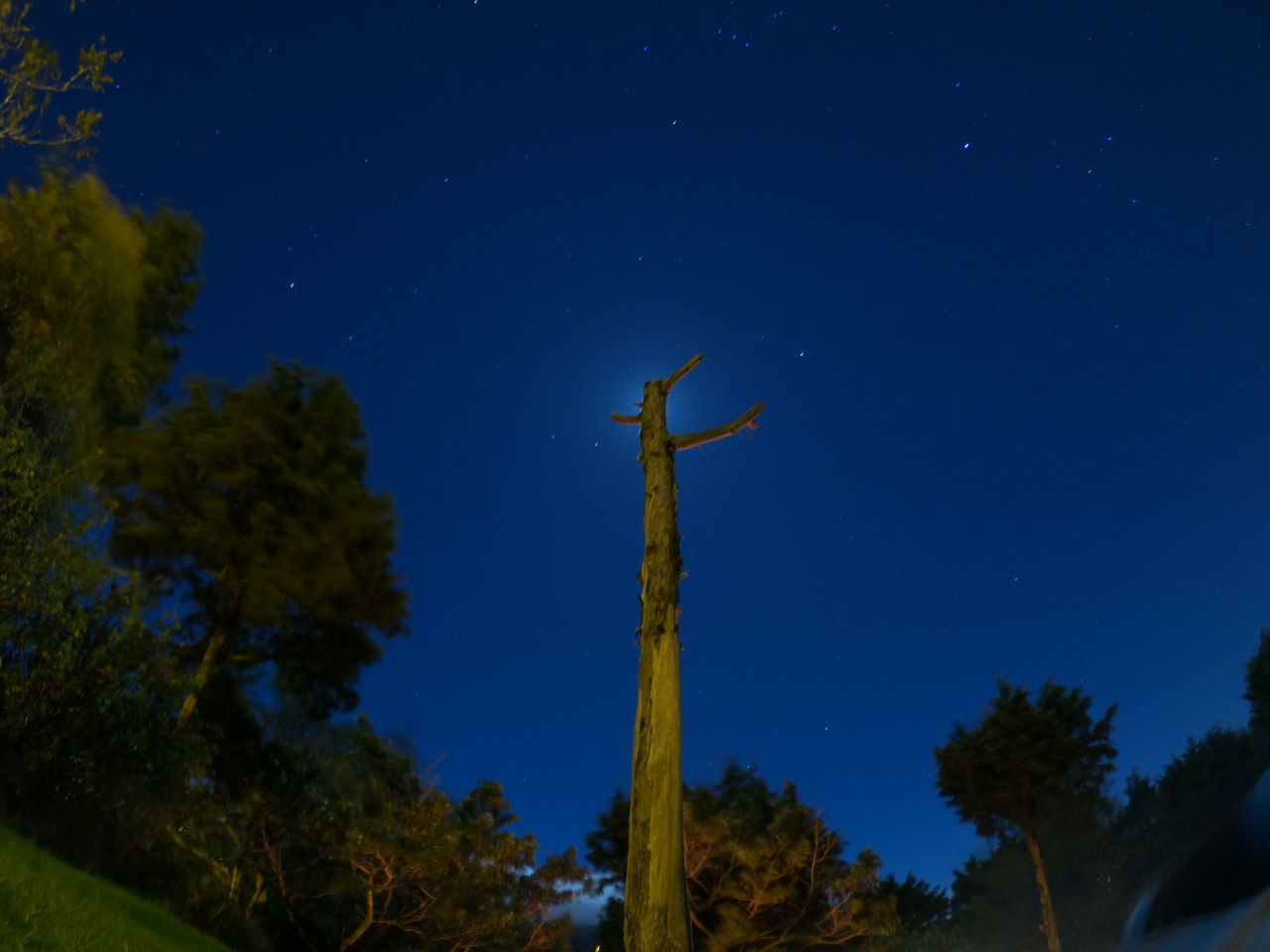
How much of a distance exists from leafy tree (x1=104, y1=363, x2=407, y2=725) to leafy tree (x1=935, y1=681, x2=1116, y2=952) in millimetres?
16910

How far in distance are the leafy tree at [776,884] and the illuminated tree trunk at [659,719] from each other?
13407mm

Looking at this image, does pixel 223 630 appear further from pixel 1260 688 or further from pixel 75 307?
pixel 1260 688

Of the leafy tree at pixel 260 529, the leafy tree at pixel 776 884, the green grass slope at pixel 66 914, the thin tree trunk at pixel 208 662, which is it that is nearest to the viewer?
the green grass slope at pixel 66 914

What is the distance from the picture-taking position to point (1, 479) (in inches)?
381

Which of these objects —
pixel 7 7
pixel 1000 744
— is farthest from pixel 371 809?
pixel 1000 744

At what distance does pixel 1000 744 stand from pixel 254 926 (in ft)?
61.3

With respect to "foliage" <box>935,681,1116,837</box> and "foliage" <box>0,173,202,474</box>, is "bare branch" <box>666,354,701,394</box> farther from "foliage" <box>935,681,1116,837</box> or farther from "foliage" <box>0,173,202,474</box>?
"foliage" <box>935,681,1116,837</box>

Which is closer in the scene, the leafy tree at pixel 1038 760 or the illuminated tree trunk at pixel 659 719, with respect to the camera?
the illuminated tree trunk at pixel 659 719

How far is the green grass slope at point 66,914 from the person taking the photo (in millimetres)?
4371

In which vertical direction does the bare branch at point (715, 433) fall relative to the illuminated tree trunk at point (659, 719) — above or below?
above

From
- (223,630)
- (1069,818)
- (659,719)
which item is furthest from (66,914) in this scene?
(1069,818)

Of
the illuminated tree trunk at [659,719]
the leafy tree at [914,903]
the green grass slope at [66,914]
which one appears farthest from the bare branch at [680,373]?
the leafy tree at [914,903]

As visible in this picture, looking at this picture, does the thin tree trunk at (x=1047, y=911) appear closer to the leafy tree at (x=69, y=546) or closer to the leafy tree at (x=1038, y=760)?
the leafy tree at (x=1038, y=760)

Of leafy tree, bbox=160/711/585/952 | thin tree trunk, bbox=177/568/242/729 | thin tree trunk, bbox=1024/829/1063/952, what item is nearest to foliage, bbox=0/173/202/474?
thin tree trunk, bbox=177/568/242/729
